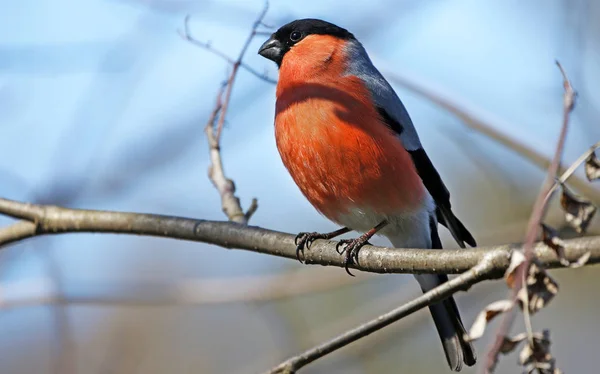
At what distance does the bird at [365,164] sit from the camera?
153 inches

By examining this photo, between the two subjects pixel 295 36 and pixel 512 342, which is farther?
pixel 295 36

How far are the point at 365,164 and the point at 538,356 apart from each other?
2235 mm

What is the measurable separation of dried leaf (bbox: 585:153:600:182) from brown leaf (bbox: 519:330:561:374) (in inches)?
16.8

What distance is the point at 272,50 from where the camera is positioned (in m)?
4.91

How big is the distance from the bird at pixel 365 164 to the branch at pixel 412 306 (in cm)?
124

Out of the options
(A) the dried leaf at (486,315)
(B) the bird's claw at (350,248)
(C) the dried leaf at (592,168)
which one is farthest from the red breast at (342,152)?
(A) the dried leaf at (486,315)

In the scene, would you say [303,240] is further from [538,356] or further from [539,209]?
[539,209]

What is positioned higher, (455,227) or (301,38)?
(301,38)

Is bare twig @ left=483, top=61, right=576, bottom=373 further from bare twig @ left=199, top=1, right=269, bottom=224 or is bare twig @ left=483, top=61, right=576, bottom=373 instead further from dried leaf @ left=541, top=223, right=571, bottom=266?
bare twig @ left=199, top=1, right=269, bottom=224

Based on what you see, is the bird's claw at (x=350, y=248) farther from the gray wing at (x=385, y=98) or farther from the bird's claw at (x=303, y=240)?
the gray wing at (x=385, y=98)

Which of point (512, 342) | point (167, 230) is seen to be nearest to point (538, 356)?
point (512, 342)

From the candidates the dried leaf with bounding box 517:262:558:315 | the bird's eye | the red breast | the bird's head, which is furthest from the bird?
the dried leaf with bounding box 517:262:558:315

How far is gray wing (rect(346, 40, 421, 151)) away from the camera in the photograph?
423cm

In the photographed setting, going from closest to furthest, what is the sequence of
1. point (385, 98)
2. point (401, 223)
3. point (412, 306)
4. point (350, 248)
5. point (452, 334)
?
point (412, 306), point (350, 248), point (452, 334), point (401, 223), point (385, 98)
